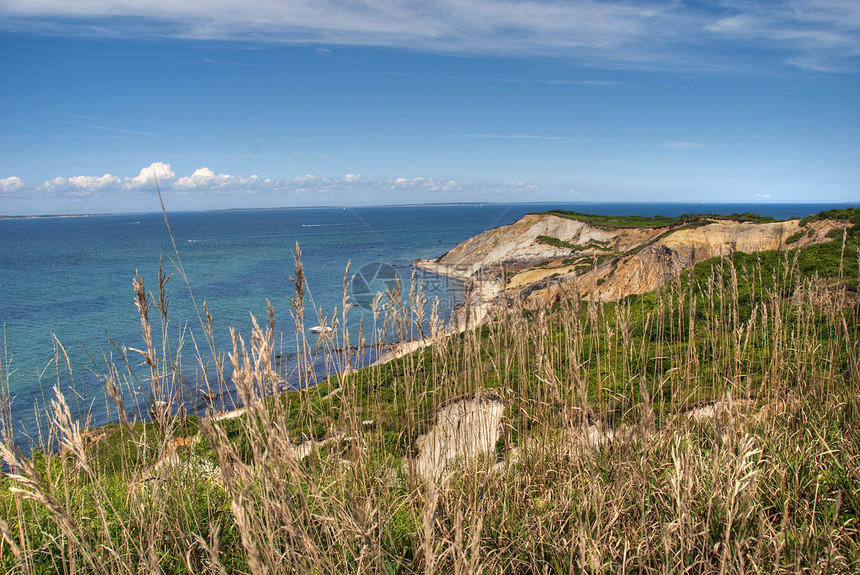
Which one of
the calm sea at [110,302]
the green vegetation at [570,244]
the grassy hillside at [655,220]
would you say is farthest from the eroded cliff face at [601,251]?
the calm sea at [110,302]

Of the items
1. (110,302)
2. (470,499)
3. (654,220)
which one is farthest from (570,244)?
(470,499)

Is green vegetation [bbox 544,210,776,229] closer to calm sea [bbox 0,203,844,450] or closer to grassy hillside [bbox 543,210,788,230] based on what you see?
grassy hillside [bbox 543,210,788,230]

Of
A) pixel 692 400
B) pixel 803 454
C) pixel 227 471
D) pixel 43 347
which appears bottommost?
pixel 43 347

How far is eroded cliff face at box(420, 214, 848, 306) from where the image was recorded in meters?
13.6

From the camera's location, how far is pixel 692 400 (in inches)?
223

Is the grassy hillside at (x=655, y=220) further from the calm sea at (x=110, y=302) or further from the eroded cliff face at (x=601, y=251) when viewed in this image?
the calm sea at (x=110, y=302)

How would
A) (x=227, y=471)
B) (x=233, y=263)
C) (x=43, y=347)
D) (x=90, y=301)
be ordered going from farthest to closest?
(x=233, y=263), (x=90, y=301), (x=43, y=347), (x=227, y=471)

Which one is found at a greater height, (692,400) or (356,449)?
(356,449)

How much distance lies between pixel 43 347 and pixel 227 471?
82.9ft

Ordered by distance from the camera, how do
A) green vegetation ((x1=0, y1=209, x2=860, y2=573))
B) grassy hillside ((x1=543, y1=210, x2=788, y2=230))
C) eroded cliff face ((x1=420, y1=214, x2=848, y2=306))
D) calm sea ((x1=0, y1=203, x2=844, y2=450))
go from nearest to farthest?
1. green vegetation ((x1=0, y1=209, x2=860, y2=573))
2. eroded cliff face ((x1=420, y1=214, x2=848, y2=306))
3. calm sea ((x1=0, y1=203, x2=844, y2=450))
4. grassy hillside ((x1=543, y1=210, x2=788, y2=230))

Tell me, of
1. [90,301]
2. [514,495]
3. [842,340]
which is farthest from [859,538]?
[90,301]

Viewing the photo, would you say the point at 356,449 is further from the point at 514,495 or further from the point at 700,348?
the point at 700,348

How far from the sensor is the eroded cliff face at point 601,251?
1365cm

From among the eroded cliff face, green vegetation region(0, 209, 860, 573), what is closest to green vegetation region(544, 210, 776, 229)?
the eroded cliff face
